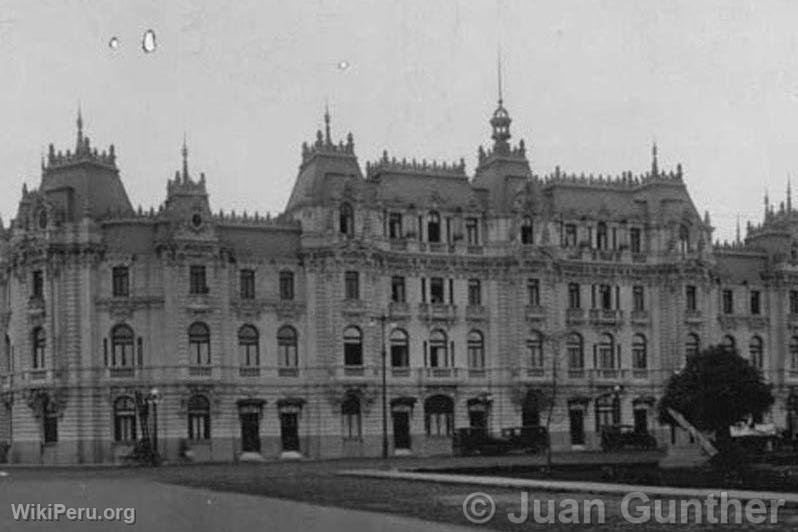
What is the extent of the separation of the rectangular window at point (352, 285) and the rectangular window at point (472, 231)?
8473 millimetres

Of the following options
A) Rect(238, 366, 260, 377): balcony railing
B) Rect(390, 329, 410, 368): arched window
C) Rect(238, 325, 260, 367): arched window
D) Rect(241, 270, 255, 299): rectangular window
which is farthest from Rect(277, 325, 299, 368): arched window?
Rect(390, 329, 410, 368): arched window

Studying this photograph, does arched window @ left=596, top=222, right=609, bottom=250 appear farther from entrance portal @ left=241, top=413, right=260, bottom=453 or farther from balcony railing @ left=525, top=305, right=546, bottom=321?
entrance portal @ left=241, top=413, right=260, bottom=453

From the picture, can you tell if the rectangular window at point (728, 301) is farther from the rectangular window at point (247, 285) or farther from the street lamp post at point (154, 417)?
the street lamp post at point (154, 417)

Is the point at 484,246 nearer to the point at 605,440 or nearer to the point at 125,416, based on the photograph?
the point at 605,440

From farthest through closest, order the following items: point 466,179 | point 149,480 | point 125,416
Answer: point 466,179, point 125,416, point 149,480

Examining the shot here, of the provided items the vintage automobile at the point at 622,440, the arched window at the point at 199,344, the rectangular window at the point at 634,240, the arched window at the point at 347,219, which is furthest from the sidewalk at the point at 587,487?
the rectangular window at the point at 634,240

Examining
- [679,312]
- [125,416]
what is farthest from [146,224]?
[679,312]

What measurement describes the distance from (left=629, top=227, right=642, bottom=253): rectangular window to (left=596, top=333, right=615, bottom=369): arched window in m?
6.04

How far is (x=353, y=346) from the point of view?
79.9 meters

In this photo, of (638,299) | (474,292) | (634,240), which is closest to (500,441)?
(474,292)

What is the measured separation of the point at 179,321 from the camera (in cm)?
7538

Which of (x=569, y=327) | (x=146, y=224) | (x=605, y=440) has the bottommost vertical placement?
(x=605, y=440)

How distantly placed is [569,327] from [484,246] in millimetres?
7836

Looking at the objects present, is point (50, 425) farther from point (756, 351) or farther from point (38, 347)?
point (756, 351)
